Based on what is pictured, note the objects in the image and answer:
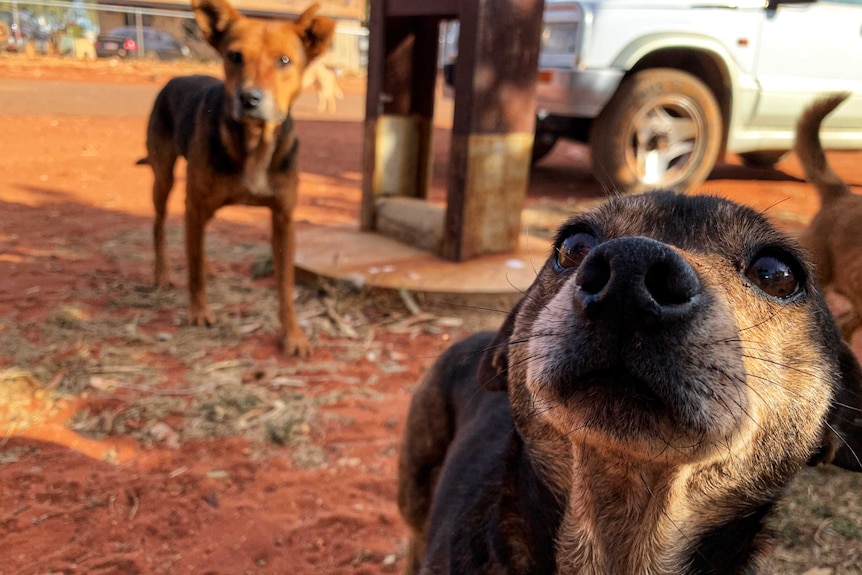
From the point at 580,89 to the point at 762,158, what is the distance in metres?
3.93

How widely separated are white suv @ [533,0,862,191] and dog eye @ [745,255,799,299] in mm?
6432

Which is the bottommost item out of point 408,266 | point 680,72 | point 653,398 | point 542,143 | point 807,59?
point 408,266

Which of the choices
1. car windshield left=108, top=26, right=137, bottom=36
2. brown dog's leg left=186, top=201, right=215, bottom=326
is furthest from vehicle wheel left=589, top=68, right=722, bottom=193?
car windshield left=108, top=26, right=137, bottom=36

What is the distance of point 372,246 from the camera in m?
6.74

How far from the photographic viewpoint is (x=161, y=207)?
6.14m

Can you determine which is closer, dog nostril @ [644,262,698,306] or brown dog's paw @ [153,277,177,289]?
dog nostril @ [644,262,698,306]

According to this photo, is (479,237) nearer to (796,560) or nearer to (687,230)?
(796,560)

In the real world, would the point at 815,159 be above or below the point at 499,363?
above

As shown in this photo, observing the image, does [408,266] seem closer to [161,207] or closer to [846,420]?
[161,207]

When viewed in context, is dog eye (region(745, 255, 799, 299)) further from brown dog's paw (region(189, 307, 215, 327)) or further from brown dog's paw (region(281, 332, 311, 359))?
brown dog's paw (region(189, 307, 215, 327))

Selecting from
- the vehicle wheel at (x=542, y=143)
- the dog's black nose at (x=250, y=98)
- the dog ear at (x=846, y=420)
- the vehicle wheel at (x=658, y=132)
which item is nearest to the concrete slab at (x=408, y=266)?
the dog's black nose at (x=250, y=98)

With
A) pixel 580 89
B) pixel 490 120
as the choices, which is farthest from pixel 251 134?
pixel 580 89

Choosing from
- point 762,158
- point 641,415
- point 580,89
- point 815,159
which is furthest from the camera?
point 762,158

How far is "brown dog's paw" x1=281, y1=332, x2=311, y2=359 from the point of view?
16.5ft
